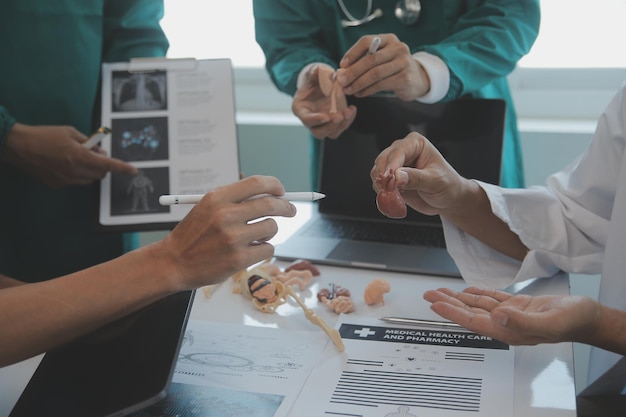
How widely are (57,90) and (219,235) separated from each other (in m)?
1.02

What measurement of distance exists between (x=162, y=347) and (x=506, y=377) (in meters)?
0.49

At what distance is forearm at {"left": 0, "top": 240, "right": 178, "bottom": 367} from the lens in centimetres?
97

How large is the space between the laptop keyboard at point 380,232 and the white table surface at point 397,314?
10cm

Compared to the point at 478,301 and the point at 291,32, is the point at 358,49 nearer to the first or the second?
the point at 291,32

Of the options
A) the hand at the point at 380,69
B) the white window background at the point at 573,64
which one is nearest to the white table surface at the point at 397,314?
the hand at the point at 380,69

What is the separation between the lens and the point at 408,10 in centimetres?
177

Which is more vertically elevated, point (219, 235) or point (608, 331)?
point (219, 235)

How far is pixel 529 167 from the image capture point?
233cm

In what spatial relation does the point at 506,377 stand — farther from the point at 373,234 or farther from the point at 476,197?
the point at 373,234

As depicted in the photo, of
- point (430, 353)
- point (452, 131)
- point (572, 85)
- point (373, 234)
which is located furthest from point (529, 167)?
point (430, 353)

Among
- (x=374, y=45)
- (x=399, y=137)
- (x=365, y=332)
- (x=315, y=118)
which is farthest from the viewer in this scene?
(x=399, y=137)

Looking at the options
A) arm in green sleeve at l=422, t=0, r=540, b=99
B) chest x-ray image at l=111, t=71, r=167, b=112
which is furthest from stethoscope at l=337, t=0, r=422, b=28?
chest x-ray image at l=111, t=71, r=167, b=112

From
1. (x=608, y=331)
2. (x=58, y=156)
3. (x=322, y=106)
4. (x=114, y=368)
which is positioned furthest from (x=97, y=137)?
(x=608, y=331)

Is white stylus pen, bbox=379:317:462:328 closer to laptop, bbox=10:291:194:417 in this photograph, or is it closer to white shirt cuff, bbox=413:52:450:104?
laptop, bbox=10:291:194:417
